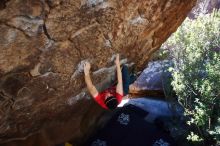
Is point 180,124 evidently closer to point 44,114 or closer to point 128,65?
point 128,65

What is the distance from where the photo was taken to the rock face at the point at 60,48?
3.63 m

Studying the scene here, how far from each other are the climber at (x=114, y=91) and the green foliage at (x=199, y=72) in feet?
5.32

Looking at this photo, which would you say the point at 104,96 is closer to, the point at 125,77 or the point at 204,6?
the point at 125,77

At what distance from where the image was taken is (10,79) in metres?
3.95

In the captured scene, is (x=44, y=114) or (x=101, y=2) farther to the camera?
(x=44, y=114)

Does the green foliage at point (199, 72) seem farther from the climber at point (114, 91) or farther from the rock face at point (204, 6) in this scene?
the rock face at point (204, 6)

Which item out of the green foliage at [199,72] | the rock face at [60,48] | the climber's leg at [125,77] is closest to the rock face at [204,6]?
the green foliage at [199,72]

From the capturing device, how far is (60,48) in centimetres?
409

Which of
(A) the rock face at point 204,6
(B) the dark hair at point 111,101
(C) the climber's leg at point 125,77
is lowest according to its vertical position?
(B) the dark hair at point 111,101

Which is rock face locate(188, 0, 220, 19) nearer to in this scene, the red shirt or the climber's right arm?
the red shirt

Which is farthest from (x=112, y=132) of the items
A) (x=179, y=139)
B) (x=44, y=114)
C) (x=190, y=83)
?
(x=44, y=114)

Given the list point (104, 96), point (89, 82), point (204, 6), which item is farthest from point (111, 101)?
point (204, 6)

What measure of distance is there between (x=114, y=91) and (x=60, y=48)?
139 cm

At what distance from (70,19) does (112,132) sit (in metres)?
3.30
